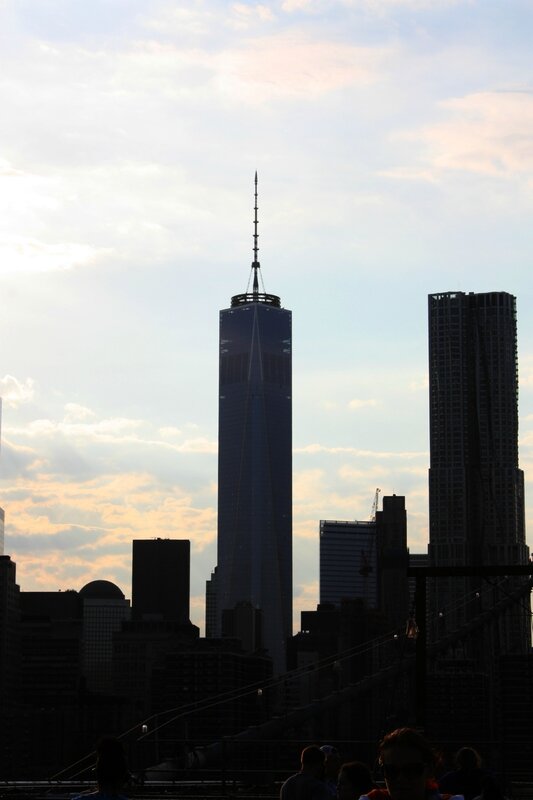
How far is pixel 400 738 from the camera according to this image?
6.31 meters

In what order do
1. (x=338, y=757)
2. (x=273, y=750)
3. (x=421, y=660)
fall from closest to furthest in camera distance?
1. (x=338, y=757)
2. (x=421, y=660)
3. (x=273, y=750)

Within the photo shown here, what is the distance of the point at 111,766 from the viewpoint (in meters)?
8.36

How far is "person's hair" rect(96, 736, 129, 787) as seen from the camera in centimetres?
832

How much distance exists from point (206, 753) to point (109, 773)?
77.6 metres

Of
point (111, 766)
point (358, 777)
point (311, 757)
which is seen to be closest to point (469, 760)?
point (311, 757)

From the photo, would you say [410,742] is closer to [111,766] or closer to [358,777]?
[111,766]

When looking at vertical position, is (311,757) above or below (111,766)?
below

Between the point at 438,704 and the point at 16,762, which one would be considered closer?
the point at 438,704

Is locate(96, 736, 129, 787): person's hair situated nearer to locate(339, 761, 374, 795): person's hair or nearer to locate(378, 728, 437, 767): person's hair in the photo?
locate(339, 761, 374, 795): person's hair

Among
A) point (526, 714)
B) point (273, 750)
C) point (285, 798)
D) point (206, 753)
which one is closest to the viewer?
point (285, 798)

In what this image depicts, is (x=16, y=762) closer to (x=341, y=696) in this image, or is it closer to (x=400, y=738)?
(x=341, y=696)

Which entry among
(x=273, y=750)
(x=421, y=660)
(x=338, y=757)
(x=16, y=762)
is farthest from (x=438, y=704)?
(x=338, y=757)

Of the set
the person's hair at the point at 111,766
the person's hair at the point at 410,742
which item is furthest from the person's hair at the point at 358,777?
the person's hair at the point at 410,742

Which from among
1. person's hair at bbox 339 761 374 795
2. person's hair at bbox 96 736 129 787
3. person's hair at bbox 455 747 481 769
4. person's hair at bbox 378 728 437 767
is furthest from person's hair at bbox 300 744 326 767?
person's hair at bbox 378 728 437 767
